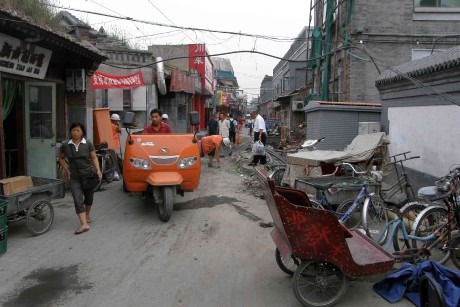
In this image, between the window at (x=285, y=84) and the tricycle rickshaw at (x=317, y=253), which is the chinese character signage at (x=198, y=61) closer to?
the window at (x=285, y=84)

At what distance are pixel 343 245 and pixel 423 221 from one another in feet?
5.72

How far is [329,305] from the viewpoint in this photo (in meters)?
4.00

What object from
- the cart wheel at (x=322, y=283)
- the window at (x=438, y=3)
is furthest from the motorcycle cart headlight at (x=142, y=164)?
the window at (x=438, y=3)

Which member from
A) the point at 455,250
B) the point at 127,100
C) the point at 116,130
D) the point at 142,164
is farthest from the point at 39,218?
the point at 127,100

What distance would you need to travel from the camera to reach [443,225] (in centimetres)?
482

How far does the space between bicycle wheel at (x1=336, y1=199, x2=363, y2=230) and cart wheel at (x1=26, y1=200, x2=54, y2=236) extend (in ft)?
15.2

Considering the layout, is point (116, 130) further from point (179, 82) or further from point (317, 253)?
point (317, 253)

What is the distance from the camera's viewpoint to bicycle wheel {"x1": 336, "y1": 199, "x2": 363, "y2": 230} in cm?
606

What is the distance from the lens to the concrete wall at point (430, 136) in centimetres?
768

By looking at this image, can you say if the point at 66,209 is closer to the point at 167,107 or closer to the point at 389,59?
the point at 167,107

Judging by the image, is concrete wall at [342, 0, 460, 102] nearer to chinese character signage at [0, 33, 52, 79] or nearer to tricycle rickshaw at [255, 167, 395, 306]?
Result: chinese character signage at [0, 33, 52, 79]

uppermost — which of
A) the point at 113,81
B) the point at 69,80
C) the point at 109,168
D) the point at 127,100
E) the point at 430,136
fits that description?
the point at 113,81

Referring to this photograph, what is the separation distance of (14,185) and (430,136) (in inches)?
313

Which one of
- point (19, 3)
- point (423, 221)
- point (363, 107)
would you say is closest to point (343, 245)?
point (423, 221)
